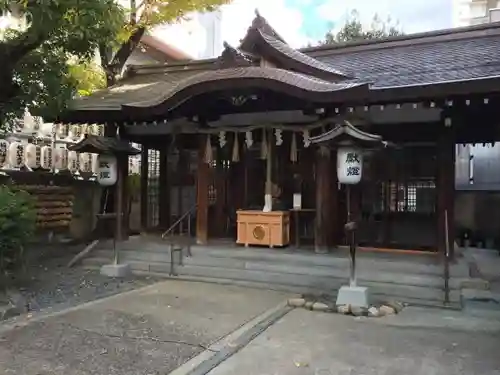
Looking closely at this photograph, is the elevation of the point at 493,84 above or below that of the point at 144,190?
above

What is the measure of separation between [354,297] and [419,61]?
18.4 ft

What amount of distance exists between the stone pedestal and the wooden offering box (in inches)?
115

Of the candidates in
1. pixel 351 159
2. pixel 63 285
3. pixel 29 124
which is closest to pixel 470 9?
pixel 351 159

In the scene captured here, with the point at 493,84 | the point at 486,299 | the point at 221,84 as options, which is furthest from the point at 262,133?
the point at 486,299

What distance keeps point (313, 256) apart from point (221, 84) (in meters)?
3.75

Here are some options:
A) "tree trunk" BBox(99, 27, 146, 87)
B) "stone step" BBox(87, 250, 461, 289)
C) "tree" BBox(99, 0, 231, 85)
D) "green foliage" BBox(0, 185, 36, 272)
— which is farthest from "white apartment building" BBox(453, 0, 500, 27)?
"green foliage" BBox(0, 185, 36, 272)

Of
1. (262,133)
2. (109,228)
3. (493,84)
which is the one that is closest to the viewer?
(493,84)

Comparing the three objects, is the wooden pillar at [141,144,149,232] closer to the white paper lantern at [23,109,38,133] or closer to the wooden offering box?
the white paper lantern at [23,109,38,133]

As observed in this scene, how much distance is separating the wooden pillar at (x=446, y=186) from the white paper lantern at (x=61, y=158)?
986 centimetres

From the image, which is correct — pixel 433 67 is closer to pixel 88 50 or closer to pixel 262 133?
pixel 262 133

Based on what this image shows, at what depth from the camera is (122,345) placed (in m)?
5.49

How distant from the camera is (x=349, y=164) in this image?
25.6ft

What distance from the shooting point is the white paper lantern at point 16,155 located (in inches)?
464

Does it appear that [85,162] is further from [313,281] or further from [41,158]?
[313,281]
